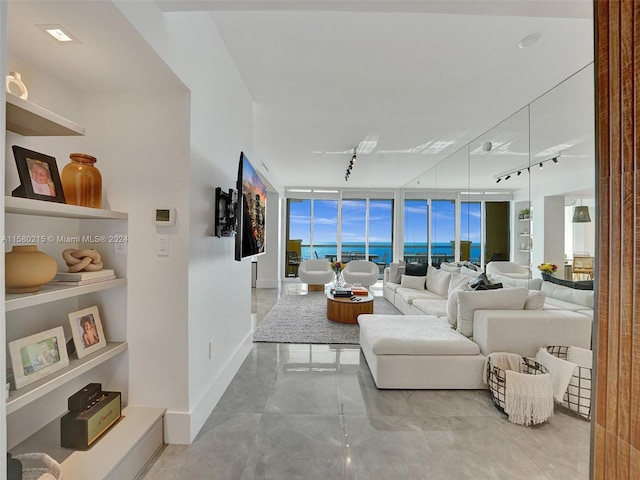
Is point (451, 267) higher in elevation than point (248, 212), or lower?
lower

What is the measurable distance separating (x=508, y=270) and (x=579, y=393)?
188 cm

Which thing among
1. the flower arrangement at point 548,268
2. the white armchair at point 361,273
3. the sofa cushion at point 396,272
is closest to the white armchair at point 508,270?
the flower arrangement at point 548,268

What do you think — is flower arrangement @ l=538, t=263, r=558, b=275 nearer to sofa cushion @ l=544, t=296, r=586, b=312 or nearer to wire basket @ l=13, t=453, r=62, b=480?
sofa cushion @ l=544, t=296, r=586, b=312

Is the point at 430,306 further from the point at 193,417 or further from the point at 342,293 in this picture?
the point at 193,417

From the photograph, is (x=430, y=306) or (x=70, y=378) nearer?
(x=70, y=378)

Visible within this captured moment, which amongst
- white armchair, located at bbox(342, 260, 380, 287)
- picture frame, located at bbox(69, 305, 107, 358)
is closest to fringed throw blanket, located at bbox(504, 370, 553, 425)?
picture frame, located at bbox(69, 305, 107, 358)

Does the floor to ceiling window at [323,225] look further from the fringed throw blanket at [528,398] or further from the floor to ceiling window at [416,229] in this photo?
the fringed throw blanket at [528,398]

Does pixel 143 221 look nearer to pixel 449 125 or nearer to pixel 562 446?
pixel 562 446

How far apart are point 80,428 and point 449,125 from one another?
451 cm

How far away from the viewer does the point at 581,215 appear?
2.90m

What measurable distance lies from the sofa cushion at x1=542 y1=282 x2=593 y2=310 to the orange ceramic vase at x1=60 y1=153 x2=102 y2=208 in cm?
376

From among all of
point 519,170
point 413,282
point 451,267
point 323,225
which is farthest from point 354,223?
point 519,170

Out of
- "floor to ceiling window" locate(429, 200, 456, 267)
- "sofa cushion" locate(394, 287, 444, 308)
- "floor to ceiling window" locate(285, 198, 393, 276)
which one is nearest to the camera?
"sofa cushion" locate(394, 287, 444, 308)

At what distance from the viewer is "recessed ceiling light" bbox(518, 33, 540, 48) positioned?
2.26 metres
